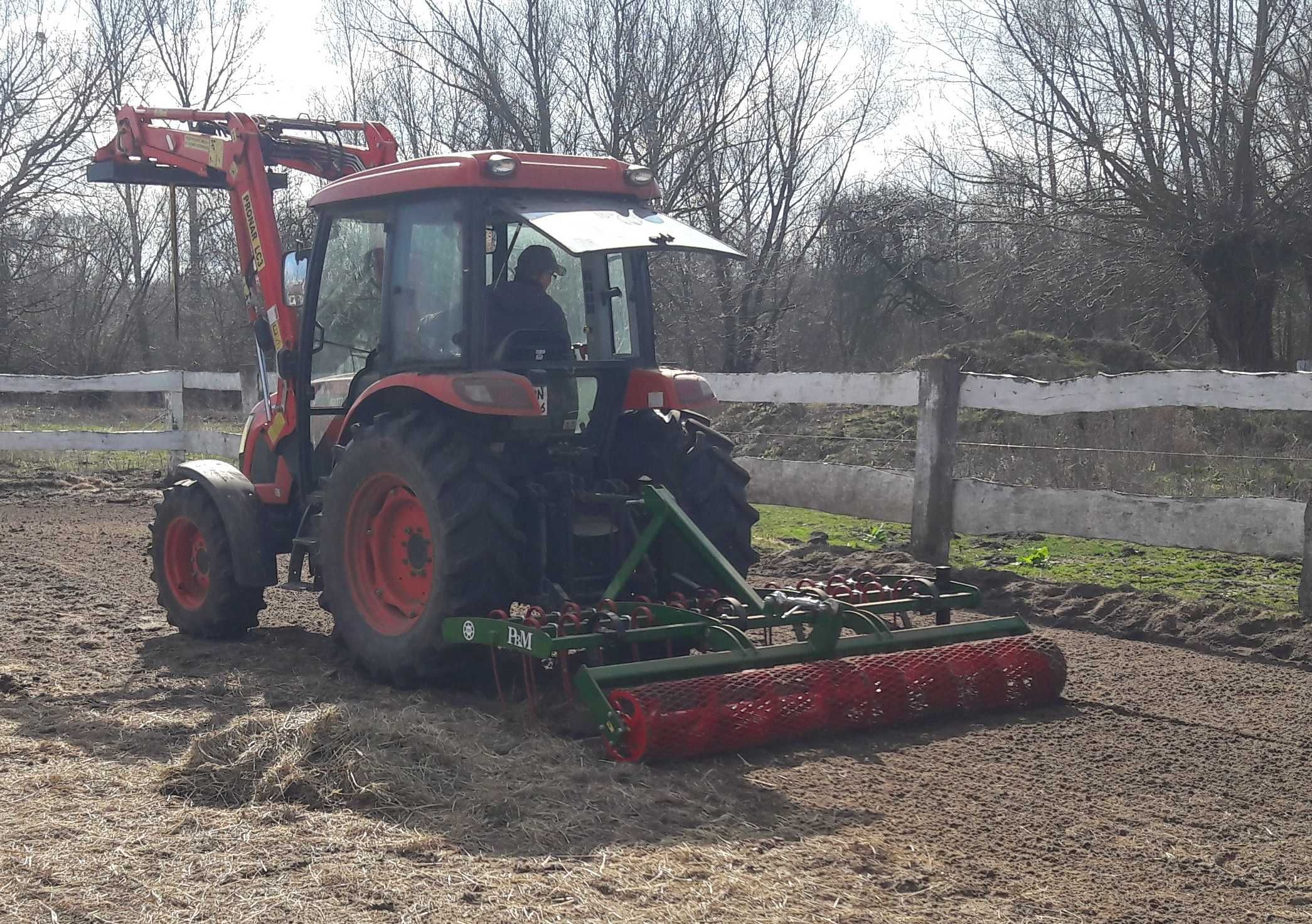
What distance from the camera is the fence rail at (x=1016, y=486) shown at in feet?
24.1

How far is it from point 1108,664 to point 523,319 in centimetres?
315

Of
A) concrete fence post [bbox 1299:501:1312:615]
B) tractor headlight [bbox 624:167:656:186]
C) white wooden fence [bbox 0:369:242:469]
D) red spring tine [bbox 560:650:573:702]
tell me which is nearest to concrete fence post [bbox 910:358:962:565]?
concrete fence post [bbox 1299:501:1312:615]

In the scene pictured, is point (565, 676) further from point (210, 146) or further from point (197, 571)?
point (210, 146)

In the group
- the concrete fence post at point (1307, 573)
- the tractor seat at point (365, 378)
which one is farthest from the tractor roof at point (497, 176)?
the concrete fence post at point (1307, 573)

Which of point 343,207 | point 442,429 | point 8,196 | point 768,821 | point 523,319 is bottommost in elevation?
point 768,821

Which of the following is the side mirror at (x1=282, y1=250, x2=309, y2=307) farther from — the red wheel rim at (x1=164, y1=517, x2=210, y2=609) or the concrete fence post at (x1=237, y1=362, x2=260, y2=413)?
the concrete fence post at (x1=237, y1=362, x2=260, y2=413)

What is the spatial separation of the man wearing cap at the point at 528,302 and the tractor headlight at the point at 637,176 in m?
0.51

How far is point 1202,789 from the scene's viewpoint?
4434mm

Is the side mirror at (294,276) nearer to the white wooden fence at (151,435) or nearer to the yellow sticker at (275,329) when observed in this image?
the yellow sticker at (275,329)

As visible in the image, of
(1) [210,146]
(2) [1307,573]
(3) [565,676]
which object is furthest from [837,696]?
(1) [210,146]

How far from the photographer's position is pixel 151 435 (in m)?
14.8

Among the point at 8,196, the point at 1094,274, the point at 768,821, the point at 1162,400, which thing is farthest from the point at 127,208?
the point at 768,821

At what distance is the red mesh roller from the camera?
15.1 feet

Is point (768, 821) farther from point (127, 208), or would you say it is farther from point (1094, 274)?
point (127, 208)
